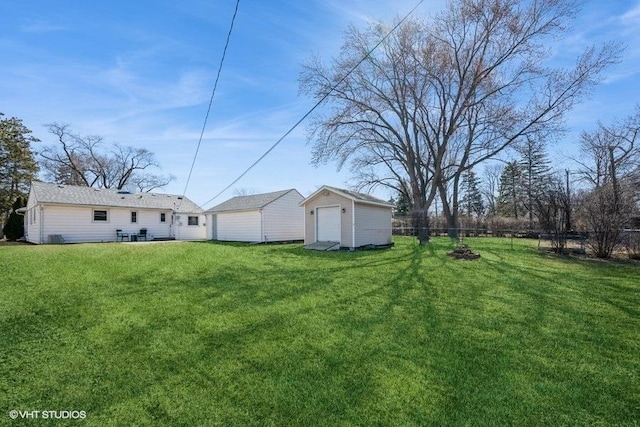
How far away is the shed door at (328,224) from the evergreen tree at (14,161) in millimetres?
24624

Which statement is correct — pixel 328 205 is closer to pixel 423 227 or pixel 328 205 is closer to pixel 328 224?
pixel 328 224

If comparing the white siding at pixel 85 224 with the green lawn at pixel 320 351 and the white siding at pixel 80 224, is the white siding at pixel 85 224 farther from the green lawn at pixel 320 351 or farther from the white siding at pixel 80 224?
the green lawn at pixel 320 351

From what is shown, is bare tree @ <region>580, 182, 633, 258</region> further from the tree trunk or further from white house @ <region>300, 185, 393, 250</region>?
white house @ <region>300, 185, 393, 250</region>

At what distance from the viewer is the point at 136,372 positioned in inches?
132

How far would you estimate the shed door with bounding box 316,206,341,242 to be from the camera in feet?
49.3

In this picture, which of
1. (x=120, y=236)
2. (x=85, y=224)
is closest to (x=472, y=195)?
(x=120, y=236)

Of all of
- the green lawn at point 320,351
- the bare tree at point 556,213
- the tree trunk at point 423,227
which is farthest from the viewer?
the tree trunk at point 423,227

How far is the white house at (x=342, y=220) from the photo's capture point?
1452 centimetres

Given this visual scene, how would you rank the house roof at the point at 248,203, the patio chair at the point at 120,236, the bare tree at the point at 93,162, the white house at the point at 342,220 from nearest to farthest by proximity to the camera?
the white house at the point at 342,220 → the house roof at the point at 248,203 → the patio chair at the point at 120,236 → the bare tree at the point at 93,162

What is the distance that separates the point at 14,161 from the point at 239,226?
19198 millimetres

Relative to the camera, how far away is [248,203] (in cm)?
2028

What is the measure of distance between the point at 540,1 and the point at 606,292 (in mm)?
15426

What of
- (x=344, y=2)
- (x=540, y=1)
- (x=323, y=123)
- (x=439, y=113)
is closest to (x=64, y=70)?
(x=344, y=2)

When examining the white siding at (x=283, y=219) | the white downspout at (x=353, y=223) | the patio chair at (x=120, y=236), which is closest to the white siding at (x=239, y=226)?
the white siding at (x=283, y=219)
